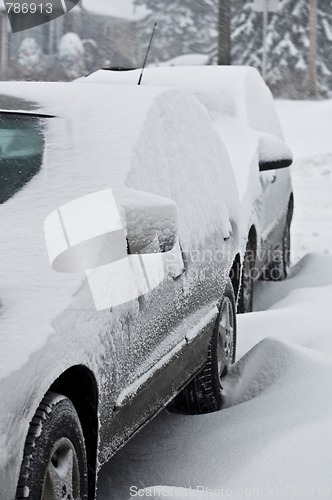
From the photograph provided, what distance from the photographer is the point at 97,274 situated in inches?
134

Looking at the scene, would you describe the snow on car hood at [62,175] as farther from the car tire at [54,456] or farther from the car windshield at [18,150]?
the car tire at [54,456]

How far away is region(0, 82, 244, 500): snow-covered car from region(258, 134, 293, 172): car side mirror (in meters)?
1.93

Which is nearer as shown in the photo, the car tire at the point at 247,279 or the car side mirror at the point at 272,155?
the car tire at the point at 247,279

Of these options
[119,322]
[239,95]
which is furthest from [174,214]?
[239,95]

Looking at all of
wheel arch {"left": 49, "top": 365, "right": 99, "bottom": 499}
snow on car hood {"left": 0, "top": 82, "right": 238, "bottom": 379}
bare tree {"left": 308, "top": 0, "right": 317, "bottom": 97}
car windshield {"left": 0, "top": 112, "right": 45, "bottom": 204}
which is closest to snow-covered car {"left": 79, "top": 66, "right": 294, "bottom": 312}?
snow on car hood {"left": 0, "top": 82, "right": 238, "bottom": 379}

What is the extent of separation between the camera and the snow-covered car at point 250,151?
23.4 feet

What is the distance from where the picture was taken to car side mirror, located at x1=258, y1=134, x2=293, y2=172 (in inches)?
291

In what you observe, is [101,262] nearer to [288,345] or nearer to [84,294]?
[84,294]

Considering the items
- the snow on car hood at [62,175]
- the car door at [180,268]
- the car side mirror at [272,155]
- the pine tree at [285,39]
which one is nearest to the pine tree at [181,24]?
the pine tree at [285,39]

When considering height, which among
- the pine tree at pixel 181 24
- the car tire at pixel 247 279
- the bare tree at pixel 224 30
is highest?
the car tire at pixel 247 279

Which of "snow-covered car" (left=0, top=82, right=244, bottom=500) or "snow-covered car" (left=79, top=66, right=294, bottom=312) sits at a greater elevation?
"snow-covered car" (left=0, top=82, right=244, bottom=500)

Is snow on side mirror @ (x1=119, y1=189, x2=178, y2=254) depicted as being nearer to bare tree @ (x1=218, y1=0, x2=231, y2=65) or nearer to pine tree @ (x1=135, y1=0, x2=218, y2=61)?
bare tree @ (x1=218, y1=0, x2=231, y2=65)

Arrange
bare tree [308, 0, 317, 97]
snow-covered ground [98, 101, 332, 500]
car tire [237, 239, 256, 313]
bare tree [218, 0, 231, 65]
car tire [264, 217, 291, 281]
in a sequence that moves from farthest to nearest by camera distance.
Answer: bare tree [308, 0, 317, 97]
bare tree [218, 0, 231, 65]
car tire [264, 217, 291, 281]
car tire [237, 239, 256, 313]
snow-covered ground [98, 101, 332, 500]

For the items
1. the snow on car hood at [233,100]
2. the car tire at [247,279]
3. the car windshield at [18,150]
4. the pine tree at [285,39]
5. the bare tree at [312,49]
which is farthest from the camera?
the pine tree at [285,39]
